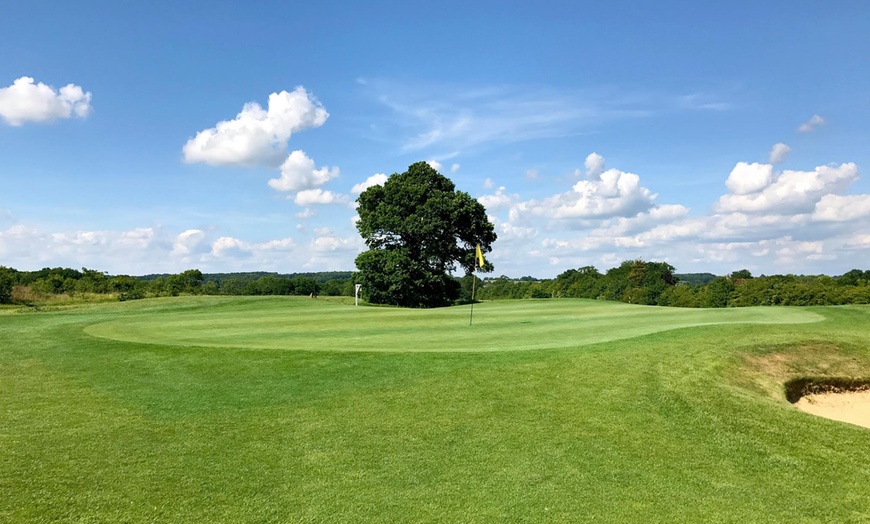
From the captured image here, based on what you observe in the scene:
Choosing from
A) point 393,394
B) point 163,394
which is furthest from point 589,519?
point 163,394

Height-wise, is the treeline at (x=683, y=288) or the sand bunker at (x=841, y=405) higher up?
the treeline at (x=683, y=288)

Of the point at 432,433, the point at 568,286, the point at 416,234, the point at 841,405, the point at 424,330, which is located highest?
the point at 416,234

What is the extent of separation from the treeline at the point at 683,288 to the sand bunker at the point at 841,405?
53967 mm

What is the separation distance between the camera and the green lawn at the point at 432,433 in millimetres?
5441

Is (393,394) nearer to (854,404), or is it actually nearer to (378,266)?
(854,404)

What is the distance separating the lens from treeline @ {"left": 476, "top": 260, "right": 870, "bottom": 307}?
202 feet

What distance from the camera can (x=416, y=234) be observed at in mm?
40594

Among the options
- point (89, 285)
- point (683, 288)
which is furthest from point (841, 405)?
point (683, 288)

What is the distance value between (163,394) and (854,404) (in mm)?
14018

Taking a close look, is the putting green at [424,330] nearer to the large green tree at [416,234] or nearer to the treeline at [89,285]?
the large green tree at [416,234]

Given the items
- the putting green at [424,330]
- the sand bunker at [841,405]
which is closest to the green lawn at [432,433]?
the putting green at [424,330]

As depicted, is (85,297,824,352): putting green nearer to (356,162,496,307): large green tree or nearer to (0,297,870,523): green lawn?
(0,297,870,523): green lawn

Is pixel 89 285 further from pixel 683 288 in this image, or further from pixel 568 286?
pixel 568 286

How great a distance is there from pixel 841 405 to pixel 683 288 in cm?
8771
